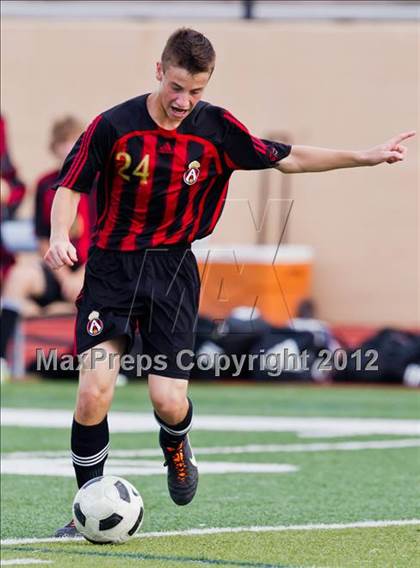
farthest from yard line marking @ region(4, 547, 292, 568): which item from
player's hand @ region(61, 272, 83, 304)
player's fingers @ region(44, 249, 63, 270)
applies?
player's hand @ region(61, 272, 83, 304)

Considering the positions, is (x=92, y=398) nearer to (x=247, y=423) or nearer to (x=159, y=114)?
(x=159, y=114)

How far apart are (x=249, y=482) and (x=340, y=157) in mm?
1934

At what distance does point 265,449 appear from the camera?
8.06 metres

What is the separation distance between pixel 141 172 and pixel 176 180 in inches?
6.1

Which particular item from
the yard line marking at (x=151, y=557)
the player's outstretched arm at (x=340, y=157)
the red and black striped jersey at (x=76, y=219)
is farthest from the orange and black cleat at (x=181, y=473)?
the red and black striped jersey at (x=76, y=219)

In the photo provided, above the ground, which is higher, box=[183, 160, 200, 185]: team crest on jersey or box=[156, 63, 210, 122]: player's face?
box=[156, 63, 210, 122]: player's face

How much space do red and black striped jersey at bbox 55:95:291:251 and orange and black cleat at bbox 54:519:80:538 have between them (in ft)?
3.49

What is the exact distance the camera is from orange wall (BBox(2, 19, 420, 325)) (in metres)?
15.6

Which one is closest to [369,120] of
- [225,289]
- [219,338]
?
[219,338]

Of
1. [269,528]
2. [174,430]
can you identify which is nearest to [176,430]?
[174,430]

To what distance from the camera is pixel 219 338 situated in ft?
40.4

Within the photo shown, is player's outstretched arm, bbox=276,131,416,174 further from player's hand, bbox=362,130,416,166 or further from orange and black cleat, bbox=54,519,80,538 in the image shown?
orange and black cleat, bbox=54,519,80,538

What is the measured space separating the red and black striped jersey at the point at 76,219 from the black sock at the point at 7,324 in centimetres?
71

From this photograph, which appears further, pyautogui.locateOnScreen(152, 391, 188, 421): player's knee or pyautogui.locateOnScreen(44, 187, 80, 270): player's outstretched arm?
pyautogui.locateOnScreen(152, 391, 188, 421): player's knee
